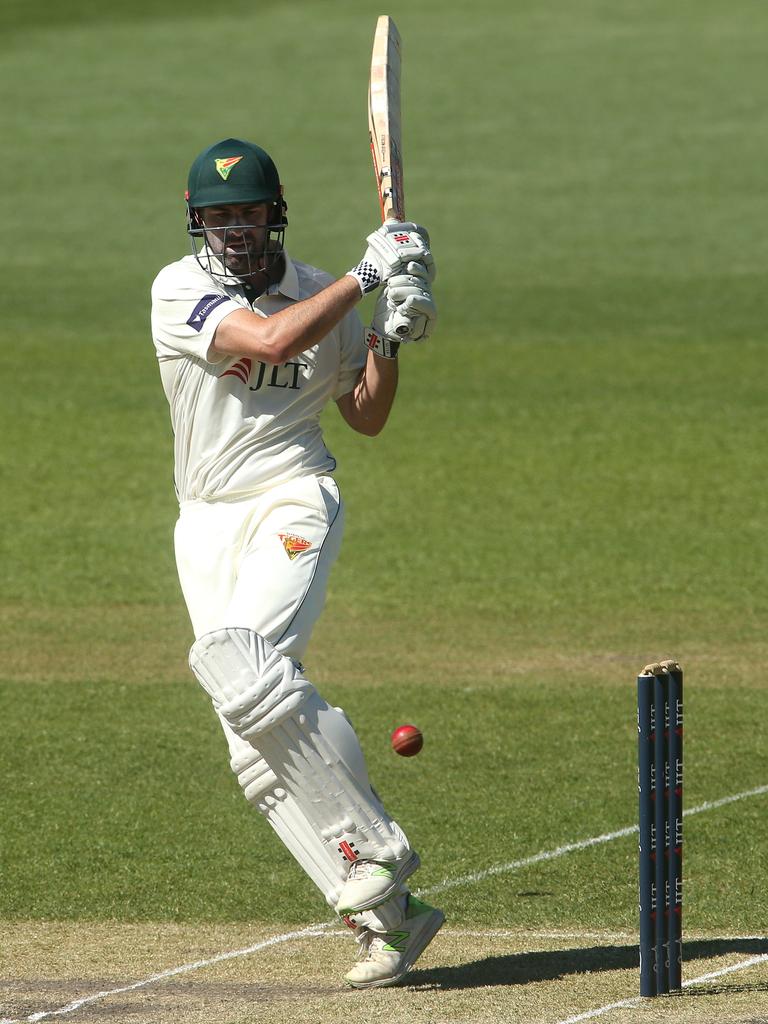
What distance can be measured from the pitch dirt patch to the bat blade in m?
2.13

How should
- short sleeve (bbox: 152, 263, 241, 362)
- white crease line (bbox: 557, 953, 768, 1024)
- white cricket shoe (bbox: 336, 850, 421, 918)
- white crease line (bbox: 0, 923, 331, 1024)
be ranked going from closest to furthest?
white crease line (bbox: 557, 953, 768, 1024) < white crease line (bbox: 0, 923, 331, 1024) < white cricket shoe (bbox: 336, 850, 421, 918) < short sleeve (bbox: 152, 263, 241, 362)

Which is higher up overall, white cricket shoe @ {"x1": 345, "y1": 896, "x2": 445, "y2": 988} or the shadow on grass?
white cricket shoe @ {"x1": 345, "y1": 896, "x2": 445, "y2": 988}

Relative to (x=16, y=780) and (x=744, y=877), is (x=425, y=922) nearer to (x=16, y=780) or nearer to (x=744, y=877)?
(x=744, y=877)

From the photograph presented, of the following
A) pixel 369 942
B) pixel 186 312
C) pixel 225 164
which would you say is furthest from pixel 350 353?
pixel 369 942

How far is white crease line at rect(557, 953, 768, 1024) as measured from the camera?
462 centimetres

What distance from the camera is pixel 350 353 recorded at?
17.9 feet

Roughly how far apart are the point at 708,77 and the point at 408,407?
634 inches

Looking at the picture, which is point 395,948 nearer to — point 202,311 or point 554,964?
point 554,964

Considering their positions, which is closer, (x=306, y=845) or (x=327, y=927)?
(x=306, y=845)

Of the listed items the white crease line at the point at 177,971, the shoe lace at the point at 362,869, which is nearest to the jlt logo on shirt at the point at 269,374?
the shoe lace at the point at 362,869

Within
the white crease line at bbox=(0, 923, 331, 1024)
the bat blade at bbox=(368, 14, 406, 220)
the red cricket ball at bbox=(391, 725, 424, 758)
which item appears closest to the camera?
the white crease line at bbox=(0, 923, 331, 1024)

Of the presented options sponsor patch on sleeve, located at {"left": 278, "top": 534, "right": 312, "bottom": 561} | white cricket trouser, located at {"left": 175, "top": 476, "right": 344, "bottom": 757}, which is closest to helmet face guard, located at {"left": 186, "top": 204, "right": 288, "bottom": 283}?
white cricket trouser, located at {"left": 175, "top": 476, "right": 344, "bottom": 757}

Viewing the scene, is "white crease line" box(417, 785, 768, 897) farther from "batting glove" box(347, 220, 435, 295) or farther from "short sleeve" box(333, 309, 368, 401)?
"batting glove" box(347, 220, 435, 295)

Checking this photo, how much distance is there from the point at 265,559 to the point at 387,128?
138cm
